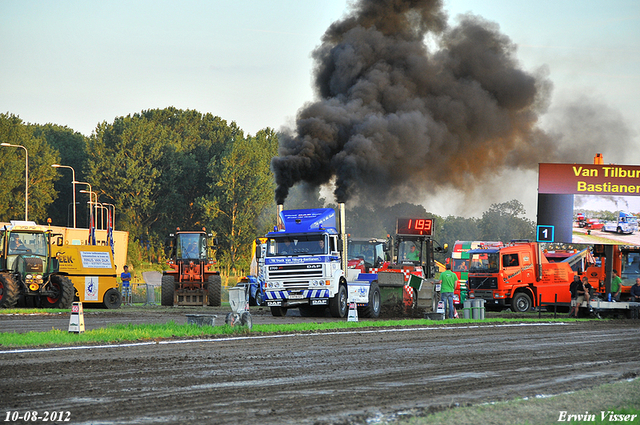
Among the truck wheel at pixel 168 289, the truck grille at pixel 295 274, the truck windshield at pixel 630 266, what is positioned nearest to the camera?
the truck grille at pixel 295 274

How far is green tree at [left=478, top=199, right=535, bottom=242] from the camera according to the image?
10874 centimetres

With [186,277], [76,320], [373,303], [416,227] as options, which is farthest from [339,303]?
[186,277]

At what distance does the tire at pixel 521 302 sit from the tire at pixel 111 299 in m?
17.2

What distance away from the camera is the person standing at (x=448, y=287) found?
81.8 feet

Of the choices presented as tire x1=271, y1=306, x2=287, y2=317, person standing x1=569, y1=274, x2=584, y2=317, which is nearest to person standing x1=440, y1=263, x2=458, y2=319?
tire x1=271, y1=306, x2=287, y2=317

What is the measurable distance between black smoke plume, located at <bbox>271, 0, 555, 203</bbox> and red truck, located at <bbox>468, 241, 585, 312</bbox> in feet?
23.5

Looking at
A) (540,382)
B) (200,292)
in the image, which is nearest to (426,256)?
(200,292)

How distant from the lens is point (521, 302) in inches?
1341

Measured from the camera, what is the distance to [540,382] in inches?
406

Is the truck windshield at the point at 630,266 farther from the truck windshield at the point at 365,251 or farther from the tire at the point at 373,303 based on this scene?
the tire at the point at 373,303

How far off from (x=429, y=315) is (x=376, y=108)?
54.3ft

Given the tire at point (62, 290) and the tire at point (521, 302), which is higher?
the tire at point (62, 290)

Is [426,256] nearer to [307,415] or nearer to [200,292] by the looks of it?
[200,292]

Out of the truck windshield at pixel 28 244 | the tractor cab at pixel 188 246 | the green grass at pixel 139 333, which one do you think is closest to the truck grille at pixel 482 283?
the tractor cab at pixel 188 246
